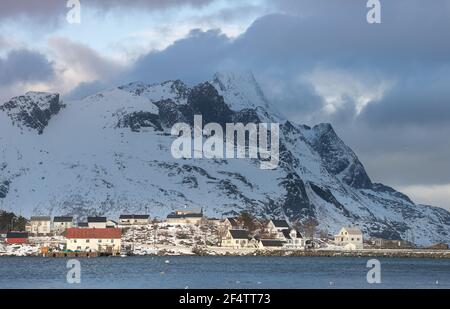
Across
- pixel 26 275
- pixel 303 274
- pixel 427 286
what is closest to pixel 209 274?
pixel 303 274

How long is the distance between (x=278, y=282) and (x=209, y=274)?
69.9 ft

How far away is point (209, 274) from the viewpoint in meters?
147

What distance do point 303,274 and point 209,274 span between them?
15368 mm
